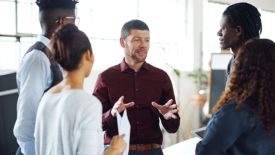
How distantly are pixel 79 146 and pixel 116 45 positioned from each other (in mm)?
3257

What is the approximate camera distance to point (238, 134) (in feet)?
3.73

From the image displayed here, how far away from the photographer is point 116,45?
4188 mm

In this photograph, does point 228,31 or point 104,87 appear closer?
point 228,31

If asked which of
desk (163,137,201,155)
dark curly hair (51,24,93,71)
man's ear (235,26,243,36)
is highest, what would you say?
man's ear (235,26,243,36)

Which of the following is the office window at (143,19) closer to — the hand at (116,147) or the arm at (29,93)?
the arm at (29,93)

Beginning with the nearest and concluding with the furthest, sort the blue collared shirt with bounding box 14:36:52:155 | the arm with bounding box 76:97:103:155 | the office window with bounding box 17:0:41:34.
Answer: the arm with bounding box 76:97:103:155 → the blue collared shirt with bounding box 14:36:52:155 → the office window with bounding box 17:0:41:34

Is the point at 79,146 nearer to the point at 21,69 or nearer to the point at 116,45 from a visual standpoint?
the point at 21,69

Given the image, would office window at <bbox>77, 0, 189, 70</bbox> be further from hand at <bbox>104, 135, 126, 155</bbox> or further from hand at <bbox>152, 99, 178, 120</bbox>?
hand at <bbox>104, 135, 126, 155</bbox>

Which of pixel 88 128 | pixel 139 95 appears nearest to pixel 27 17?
pixel 139 95

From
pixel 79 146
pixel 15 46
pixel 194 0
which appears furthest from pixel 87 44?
pixel 194 0

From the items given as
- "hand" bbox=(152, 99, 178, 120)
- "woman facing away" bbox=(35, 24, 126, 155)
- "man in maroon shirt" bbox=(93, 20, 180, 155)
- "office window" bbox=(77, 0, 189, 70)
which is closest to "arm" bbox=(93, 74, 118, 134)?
"man in maroon shirt" bbox=(93, 20, 180, 155)

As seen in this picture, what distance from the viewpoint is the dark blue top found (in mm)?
1128

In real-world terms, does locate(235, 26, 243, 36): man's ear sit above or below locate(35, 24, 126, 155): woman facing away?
above

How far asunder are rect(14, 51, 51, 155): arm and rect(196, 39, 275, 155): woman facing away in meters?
0.66
